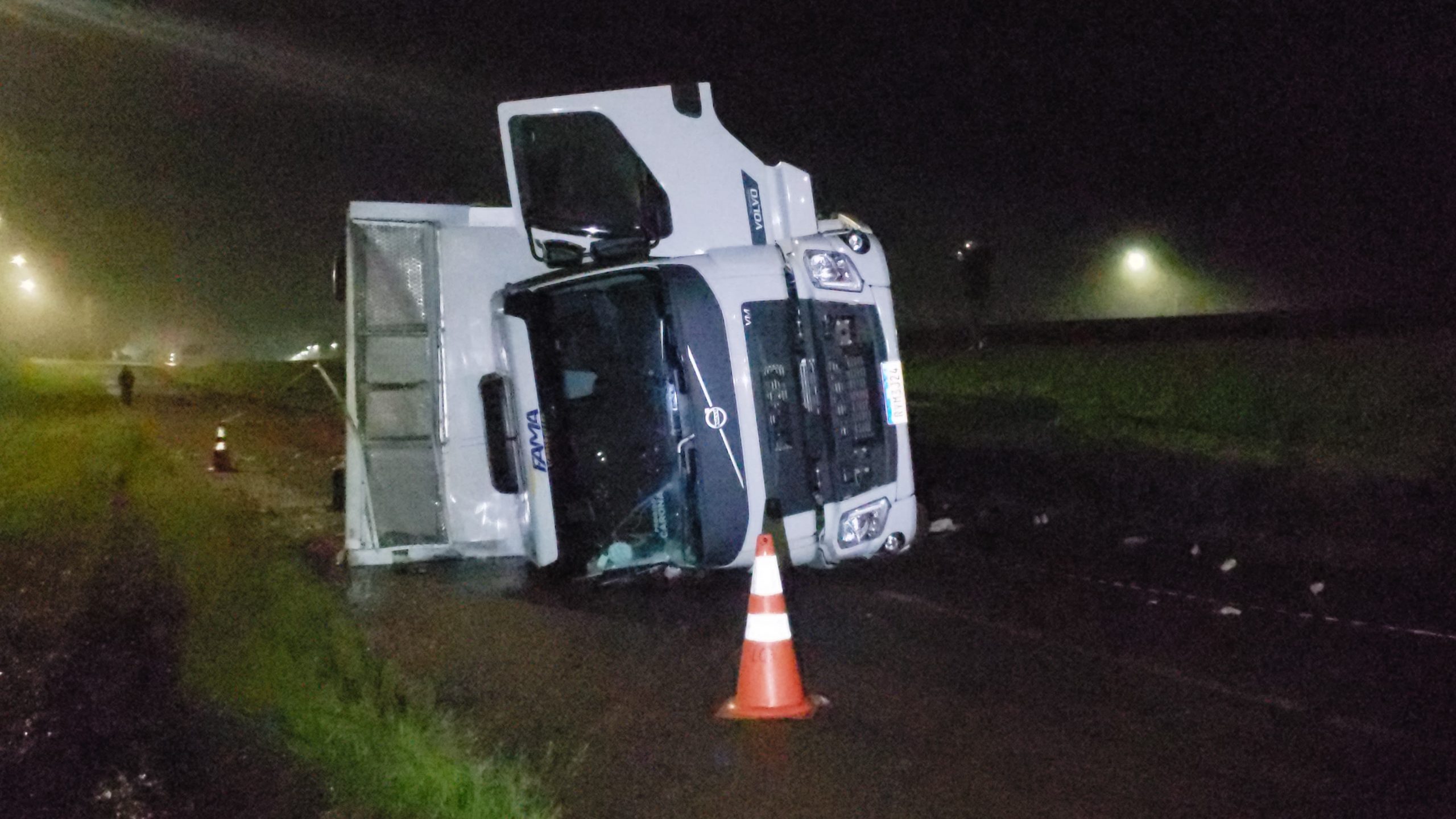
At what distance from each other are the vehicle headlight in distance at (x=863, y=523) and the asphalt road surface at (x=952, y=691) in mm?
405

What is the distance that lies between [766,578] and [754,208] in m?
2.98

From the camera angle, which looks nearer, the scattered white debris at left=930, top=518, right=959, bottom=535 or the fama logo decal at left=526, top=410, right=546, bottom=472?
the fama logo decal at left=526, top=410, right=546, bottom=472

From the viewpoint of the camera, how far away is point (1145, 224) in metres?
33.2

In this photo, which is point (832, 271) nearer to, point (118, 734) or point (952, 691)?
point (952, 691)

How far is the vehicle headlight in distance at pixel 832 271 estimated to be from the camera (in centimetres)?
727

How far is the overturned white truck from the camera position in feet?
22.8

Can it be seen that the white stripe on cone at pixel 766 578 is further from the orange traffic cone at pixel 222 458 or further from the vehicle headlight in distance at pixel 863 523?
the orange traffic cone at pixel 222 458

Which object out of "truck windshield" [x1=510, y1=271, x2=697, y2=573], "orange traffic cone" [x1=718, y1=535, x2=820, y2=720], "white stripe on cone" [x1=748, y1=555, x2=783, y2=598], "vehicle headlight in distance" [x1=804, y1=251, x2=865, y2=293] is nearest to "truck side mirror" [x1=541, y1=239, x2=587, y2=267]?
"truck windshield" [x1=510, y1=271, x2=697, y2=573]

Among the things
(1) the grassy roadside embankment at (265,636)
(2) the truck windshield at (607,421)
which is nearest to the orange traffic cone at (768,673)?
(1) the grassy roadside embankment at (265,636)

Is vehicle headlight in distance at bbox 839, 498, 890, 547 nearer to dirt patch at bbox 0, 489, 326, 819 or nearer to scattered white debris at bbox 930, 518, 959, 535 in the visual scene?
scattered white debris at bbox 930, 518, 959, 535

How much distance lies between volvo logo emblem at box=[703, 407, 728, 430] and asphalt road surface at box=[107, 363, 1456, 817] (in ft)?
3.81

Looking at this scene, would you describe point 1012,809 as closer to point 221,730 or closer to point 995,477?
point 221,730

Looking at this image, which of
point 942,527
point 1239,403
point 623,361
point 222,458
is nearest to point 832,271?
point 623,361

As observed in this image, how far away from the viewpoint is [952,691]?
566 cm
